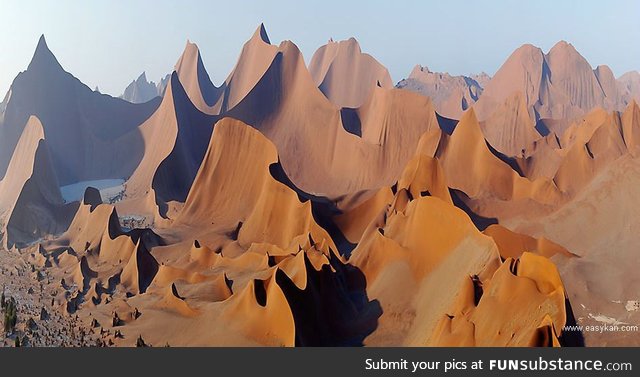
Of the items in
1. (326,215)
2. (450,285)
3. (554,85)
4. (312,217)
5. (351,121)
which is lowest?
(450,285)

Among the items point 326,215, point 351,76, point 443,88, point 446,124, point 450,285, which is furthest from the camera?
point 443,88

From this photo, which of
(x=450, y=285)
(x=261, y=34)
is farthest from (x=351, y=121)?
(x=450, y=285)

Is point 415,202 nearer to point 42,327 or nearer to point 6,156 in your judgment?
point 42,327

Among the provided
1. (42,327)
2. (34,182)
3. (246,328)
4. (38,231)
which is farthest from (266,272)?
(34,182)

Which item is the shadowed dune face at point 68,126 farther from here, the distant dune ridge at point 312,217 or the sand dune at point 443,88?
the sand dune at point 443,88

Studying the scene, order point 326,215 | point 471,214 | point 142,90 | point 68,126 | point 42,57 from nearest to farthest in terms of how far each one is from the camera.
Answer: point 326,215
point 471,214
point 68,126
point 42,57
point 142,90

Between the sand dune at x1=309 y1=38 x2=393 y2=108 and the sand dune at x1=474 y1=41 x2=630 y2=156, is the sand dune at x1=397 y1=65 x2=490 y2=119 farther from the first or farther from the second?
the sand dune at x1=309 y1=38 x2=393 y2=108

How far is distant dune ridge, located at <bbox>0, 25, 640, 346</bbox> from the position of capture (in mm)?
16812

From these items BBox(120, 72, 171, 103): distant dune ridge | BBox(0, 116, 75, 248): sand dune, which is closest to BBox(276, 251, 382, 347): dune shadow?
BBox(0, 116, 75, 248): sand dune

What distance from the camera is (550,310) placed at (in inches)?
500

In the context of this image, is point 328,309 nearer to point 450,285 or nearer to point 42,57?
point 450,285

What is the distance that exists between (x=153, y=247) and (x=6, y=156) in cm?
3447

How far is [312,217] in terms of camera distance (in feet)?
89.5

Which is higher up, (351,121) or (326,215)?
(351,121)
